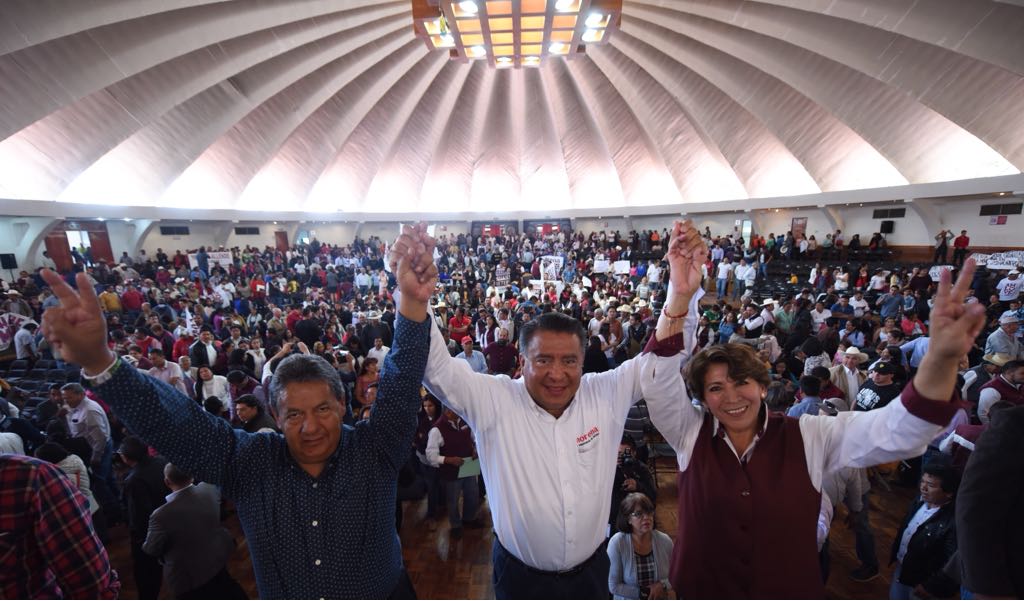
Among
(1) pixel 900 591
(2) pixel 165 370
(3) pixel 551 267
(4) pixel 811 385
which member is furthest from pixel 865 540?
(3) pixel 551 267

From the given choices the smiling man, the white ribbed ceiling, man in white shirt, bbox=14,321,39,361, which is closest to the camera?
the smiling man

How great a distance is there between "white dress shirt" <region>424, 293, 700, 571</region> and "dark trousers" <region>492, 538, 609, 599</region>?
3 centimetres

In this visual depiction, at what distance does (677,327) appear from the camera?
1.66 metres

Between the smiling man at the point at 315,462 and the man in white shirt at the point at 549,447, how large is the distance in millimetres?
226

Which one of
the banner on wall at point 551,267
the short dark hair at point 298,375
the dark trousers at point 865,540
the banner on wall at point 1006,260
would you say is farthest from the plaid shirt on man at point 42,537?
the banner on wall at point 1006,260

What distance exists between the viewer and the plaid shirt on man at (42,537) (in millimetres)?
1316

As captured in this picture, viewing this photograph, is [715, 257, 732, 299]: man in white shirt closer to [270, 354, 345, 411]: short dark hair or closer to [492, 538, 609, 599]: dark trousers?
[492, 538, 609, 599]: dark trousers

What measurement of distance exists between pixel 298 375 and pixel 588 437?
1174 millimetres

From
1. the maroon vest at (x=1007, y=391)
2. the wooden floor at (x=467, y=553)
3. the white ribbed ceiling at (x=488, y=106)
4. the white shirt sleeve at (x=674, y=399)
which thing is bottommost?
the wooden floor at (x=467, y=553)

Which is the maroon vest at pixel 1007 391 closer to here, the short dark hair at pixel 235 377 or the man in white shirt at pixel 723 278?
the short dark hair at pixel 235 377

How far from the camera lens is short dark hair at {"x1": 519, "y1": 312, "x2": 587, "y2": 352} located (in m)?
1.76

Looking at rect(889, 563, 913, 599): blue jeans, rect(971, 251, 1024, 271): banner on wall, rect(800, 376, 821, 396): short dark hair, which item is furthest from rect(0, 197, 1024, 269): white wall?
rect(889, 563, 913, 599): blue jeans

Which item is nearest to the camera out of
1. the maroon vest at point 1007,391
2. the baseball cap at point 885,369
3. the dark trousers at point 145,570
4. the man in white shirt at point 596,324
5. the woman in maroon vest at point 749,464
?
the woman in maroon vest at point 749,464

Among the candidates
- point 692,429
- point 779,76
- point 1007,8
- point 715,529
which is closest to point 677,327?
point 692,429
